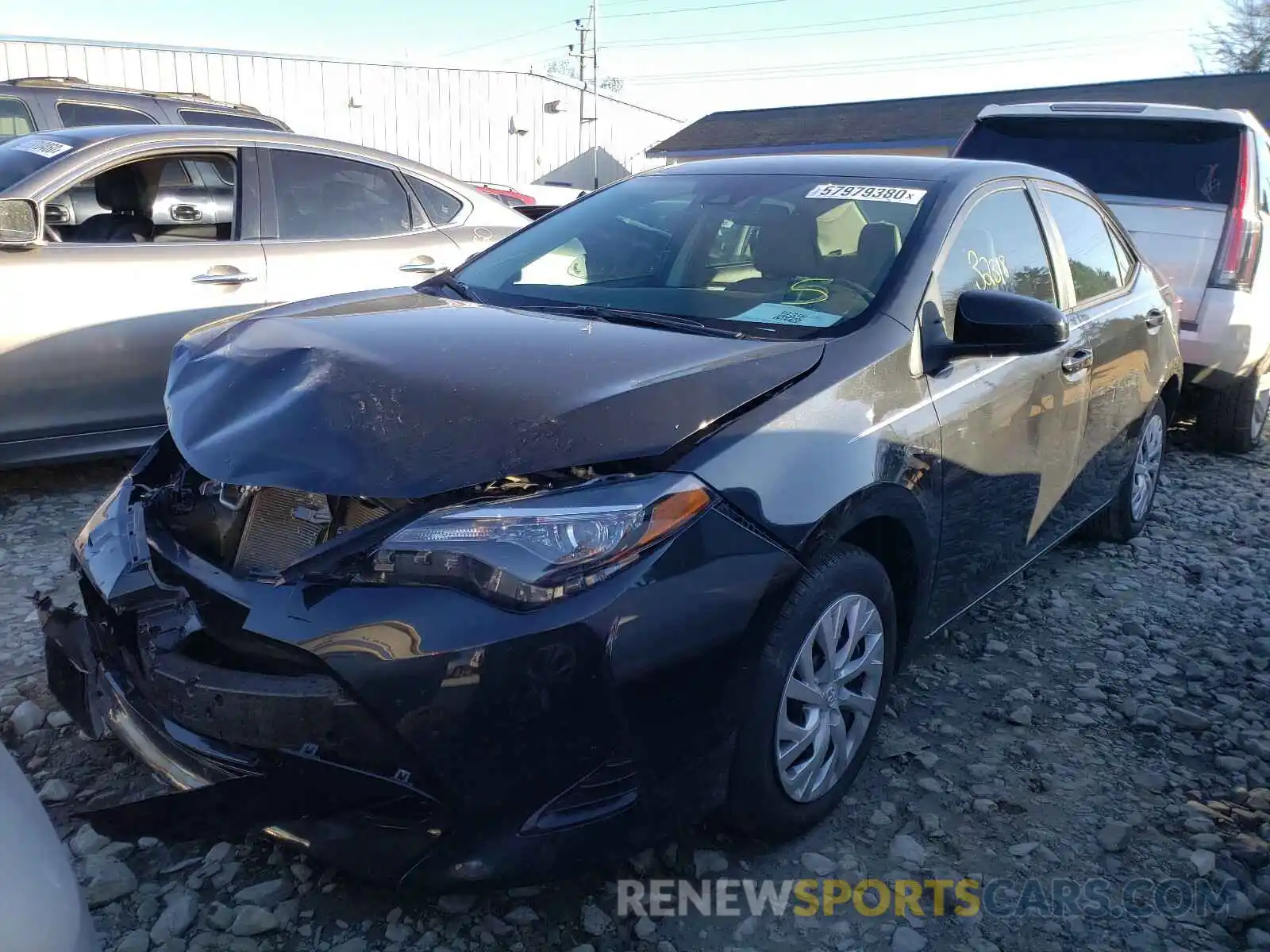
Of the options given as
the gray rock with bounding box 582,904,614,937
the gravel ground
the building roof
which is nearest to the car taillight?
the gravel ground

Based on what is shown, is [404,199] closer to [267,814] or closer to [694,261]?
[694,261]

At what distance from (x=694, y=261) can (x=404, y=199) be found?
2828mm

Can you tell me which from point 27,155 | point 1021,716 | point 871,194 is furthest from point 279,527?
point 27,155

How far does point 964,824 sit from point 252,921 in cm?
173

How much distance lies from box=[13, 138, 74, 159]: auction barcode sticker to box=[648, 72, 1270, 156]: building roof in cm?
2282

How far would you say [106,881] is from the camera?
2.26 m

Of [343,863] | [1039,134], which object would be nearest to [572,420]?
[343,863]

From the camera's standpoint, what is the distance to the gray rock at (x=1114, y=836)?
8.41ft

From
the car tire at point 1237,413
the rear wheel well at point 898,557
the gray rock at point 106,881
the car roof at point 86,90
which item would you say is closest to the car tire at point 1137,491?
the car tire at point 1237,413

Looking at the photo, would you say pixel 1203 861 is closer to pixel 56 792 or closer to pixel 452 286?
pixel 452 286

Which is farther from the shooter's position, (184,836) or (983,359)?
(983,359)

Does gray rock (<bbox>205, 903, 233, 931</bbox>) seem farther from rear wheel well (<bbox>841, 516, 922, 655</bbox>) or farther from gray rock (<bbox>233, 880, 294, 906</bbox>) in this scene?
rear wheel well (<bbox>841, 516, 922, 655</bbox>)

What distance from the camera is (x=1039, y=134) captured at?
21.7 feet

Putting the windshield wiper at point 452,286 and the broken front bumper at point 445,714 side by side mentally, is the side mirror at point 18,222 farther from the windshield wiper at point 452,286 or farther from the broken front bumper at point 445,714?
the broken front bumper at point 445,714
